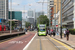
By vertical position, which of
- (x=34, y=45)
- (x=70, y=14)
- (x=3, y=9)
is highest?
(x=3, y=9)

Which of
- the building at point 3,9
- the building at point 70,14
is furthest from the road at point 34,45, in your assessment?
the building at point 3,9

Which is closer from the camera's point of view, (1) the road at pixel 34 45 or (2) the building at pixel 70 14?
(1) the road at pixel 34 45

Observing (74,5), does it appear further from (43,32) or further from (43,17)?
(43,17)

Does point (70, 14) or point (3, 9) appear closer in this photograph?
point (70, 14)

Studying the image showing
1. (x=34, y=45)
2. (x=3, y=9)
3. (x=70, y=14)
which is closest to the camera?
(x=34, y=45)

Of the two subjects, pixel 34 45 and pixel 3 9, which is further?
pixel 3 9

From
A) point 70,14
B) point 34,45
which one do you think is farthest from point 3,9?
point 34,45

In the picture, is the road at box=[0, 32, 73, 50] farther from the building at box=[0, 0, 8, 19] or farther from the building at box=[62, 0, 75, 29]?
the building at box=[0, 0, 8, 19]

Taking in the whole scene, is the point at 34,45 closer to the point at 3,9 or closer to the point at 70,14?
the point at 70,14

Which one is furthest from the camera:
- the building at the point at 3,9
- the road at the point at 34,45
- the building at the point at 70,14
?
the building at the point at 3,9

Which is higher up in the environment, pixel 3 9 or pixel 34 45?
pixel 3 9

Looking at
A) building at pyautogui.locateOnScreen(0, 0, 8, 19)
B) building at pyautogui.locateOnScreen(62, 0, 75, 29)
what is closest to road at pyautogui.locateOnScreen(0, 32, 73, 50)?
building at pyautogui.locateOnScreen(62, 0, 75, 29)

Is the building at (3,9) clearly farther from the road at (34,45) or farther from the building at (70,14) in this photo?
the road at (34,45)

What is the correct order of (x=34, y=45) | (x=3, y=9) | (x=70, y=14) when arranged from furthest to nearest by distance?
(x=3, y=9), (x=70, y=14), (x=34, y=45)
